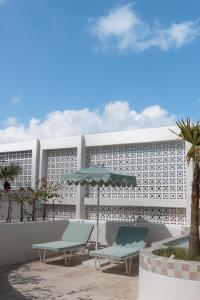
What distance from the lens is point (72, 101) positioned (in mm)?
12422

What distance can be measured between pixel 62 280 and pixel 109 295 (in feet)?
4.94

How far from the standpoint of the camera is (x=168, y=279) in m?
5.71

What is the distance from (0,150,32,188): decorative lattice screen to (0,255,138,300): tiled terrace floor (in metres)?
6.65

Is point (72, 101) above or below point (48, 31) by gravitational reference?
below

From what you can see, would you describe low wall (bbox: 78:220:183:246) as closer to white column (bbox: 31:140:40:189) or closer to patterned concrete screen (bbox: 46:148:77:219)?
patterned concrete screen (bbox: 46:148:77:219)

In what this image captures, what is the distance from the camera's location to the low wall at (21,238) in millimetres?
9703

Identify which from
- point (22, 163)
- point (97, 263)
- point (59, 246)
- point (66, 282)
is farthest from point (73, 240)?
point (22, 163)

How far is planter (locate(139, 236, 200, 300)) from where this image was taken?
5516mm

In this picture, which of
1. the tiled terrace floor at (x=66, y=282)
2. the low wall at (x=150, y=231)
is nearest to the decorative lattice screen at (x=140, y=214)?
the low wall at (x=150, y=231)

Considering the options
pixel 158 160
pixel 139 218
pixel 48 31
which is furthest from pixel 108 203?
pixel 48 31

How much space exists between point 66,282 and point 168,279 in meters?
2.96

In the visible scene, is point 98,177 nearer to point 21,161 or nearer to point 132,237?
point 132,237

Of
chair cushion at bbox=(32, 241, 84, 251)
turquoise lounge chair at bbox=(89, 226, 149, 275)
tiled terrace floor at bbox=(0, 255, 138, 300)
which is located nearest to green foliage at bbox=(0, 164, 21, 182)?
chair cushion at bbox=(32, 241, 84, 251)

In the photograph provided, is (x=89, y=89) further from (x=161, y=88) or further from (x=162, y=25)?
(x=162, y=25)
